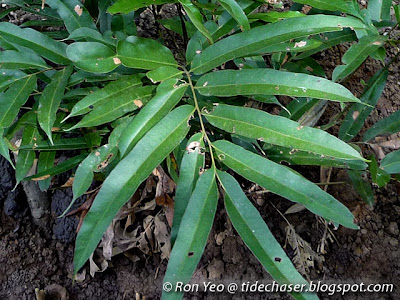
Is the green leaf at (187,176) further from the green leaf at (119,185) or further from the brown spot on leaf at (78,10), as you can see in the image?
the brown spot on leaf at (78,10)

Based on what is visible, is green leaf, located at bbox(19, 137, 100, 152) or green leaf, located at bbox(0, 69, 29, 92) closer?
green leaf, located at bbox(0, 69, 29, 92)

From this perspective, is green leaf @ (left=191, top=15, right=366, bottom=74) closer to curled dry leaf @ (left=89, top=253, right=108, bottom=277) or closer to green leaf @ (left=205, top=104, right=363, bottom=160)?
green leaf @ (left=205, top=104, right=363, bottom=160)

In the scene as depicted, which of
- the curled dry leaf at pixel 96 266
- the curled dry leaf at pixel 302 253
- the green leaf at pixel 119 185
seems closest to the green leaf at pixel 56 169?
the curled dry leaf at pixel 96 266

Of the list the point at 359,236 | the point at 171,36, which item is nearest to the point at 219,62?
the point at 171,36

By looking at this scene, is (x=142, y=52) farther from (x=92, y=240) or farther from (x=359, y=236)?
(x=359, y=236)

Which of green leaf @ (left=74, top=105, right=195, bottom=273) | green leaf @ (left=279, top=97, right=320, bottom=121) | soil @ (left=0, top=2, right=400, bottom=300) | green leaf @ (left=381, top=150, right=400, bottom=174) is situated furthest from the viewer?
soil @ (left=0, top=2, right=400, bottom=300)

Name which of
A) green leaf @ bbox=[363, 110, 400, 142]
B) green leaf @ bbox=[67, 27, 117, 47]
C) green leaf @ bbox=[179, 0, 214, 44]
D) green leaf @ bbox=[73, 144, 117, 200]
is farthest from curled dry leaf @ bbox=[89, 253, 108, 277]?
green leaf @ bbox=[363, 110, 400, 142]
